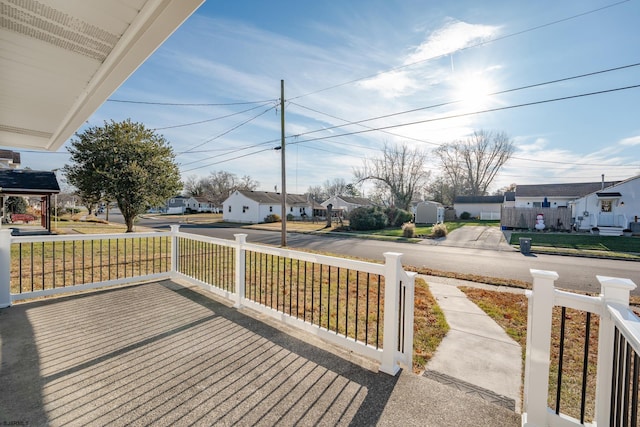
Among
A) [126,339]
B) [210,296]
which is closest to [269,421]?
[126,339]

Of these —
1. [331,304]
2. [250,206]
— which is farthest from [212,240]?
[250,206]

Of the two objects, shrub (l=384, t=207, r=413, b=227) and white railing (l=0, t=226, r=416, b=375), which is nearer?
white railing (l=0, t=226, r=416, b=375)

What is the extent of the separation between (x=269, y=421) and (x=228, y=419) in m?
0.29

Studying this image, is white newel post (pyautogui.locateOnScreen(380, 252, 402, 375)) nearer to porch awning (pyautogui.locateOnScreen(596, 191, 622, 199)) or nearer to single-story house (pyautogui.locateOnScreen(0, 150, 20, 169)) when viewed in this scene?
porch awning (pyautogui.locateOnScreen(596, 191, 622, 199))

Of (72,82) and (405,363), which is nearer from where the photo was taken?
(405,363)

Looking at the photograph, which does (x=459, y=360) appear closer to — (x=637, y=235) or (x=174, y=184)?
(x=174, y=184)

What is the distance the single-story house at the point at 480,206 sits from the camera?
36.3 m

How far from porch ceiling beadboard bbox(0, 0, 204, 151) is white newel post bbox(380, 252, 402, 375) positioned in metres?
2.51

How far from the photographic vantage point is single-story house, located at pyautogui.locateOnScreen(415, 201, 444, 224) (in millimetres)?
28833

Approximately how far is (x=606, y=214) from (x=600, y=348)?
24918mm

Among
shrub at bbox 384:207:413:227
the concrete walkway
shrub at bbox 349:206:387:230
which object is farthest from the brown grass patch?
shrub at bbox 384:207:413:227

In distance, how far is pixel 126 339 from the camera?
10.1ft

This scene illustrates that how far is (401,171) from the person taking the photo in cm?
3183

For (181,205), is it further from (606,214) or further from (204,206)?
(606,214)
